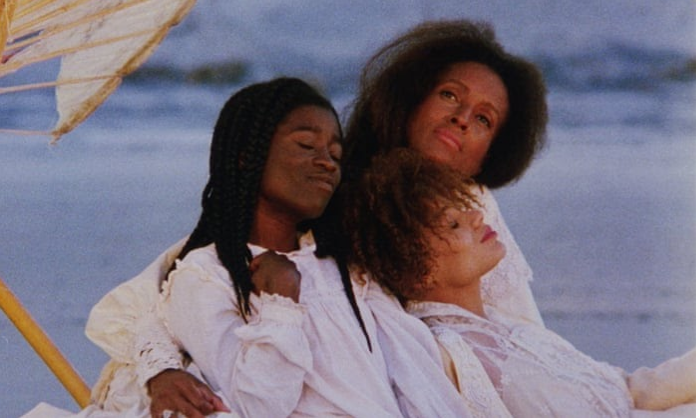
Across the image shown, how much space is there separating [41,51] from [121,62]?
0.21 metres

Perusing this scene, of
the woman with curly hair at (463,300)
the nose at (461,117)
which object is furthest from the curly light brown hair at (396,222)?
the nose at (461,117)

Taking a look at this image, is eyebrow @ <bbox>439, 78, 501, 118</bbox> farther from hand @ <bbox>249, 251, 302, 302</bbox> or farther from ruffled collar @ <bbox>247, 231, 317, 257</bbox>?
hand @ <bbox>249, 251, 302, 302</bbox>

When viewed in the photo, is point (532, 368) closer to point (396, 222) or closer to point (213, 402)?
point (396, 222)

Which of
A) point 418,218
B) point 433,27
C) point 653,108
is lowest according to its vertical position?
point 653,108

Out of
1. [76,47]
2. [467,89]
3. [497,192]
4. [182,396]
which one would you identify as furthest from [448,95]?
[497,192]

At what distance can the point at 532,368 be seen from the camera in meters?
2.21

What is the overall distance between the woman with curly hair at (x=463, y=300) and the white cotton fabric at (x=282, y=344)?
115 mm

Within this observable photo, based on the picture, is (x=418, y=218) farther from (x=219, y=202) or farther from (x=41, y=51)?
(x=41, y=51)

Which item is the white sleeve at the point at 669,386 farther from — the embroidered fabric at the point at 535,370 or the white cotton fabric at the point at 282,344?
the white cotton fabric at the point at 282,344

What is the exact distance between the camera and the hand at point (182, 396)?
6.45ft

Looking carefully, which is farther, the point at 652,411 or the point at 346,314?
the point at 652,411

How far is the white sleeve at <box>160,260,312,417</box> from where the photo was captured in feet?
6.44

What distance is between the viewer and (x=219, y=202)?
86.6 inches

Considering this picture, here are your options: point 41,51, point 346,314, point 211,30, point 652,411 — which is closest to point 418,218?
point 346,314
